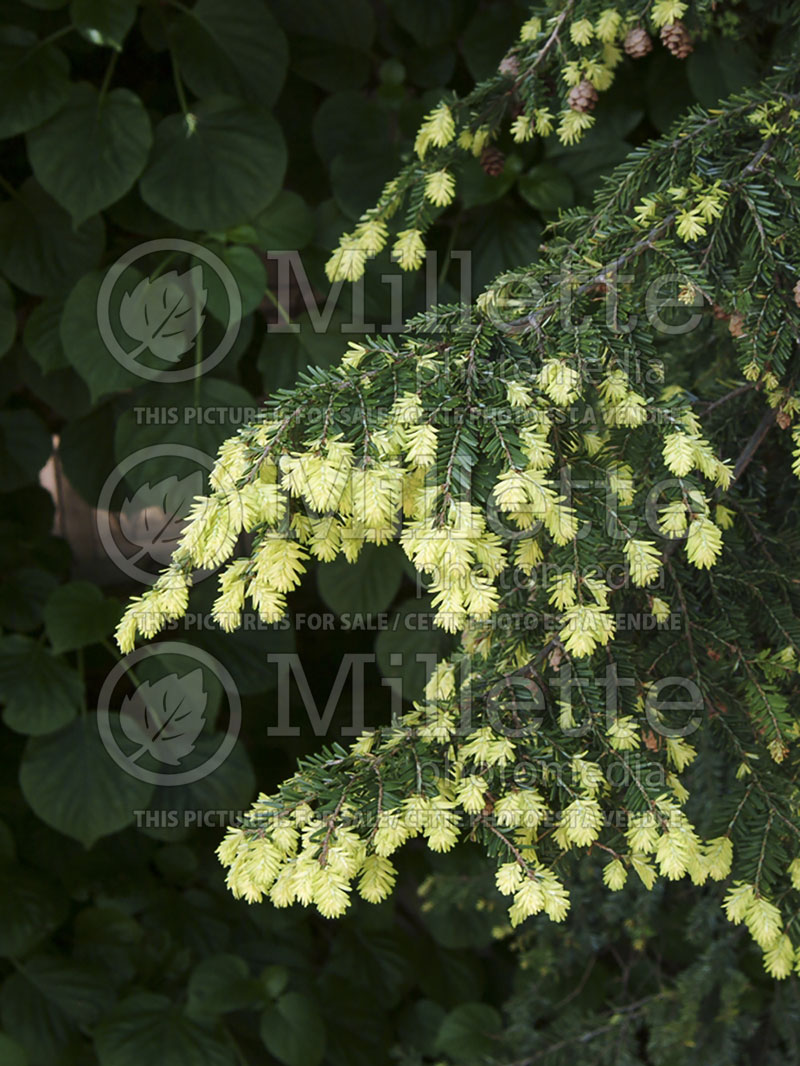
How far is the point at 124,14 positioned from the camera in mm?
984

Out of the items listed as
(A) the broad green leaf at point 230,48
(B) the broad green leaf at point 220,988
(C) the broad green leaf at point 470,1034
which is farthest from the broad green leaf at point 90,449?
(C) the broad green leaf at point 470,1034

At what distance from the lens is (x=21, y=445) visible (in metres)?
1.23

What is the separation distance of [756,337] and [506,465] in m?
0.18

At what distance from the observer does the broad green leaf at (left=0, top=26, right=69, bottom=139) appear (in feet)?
3.23

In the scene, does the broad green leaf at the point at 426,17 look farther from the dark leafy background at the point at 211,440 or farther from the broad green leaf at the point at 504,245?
the broad green leaf at the point at 504,245

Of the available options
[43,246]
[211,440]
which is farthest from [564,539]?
[43,246]

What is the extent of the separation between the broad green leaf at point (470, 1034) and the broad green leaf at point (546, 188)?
1.04m

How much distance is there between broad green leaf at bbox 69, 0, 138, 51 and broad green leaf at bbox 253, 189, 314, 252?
0.72 feet

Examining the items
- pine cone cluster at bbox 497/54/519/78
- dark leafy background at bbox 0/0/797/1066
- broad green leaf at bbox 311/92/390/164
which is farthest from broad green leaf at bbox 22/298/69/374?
pine cone cluster at bbox 497/54/519/78

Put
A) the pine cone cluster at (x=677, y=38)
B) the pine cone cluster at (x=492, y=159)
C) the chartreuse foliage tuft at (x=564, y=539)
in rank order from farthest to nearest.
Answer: the pine cone cluster at (x=492, y=159) < the pine cone cluster at (x=677, y=38) < the chartreuse foliage tuft at (x=564, y=539)

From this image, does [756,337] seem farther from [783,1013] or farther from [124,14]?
[783,1013]

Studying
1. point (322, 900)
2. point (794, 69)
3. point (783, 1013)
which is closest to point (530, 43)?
point (794, 69)
